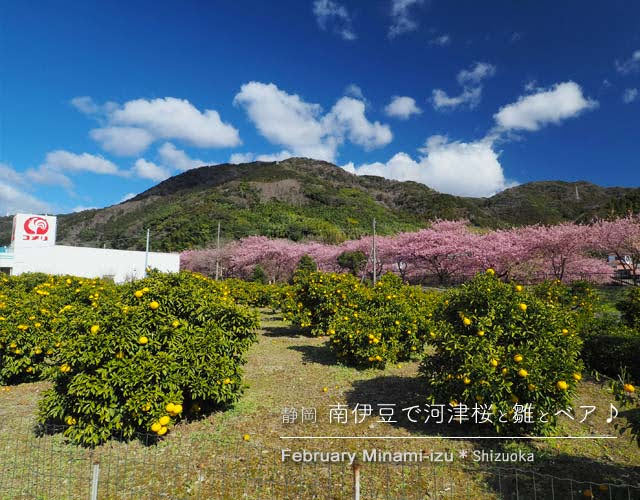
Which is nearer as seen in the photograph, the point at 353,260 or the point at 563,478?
the point at 563,478

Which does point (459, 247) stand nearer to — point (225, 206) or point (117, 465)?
point (117, 465)

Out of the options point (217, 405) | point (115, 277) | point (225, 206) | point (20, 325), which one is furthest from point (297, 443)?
point (225, 206)

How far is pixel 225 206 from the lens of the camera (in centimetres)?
5584

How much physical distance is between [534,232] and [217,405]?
65.8ft

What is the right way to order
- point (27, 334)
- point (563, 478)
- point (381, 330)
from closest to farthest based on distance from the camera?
point (563, 478)
point (27, 334)
point (381, 330)

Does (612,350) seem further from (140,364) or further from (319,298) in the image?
(140,364)

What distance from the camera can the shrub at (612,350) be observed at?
5543mm

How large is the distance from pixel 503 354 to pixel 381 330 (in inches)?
107

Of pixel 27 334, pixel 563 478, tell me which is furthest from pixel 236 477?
pixel 27 334

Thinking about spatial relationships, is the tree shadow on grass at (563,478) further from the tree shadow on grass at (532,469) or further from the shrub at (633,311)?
the shrub at (633,311)

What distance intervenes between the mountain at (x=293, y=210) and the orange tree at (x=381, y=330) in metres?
31.6

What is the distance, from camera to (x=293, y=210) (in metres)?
56.9

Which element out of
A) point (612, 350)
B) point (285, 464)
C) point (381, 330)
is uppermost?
point (381, 330)

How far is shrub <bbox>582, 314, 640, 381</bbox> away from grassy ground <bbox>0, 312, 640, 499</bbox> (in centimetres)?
104
